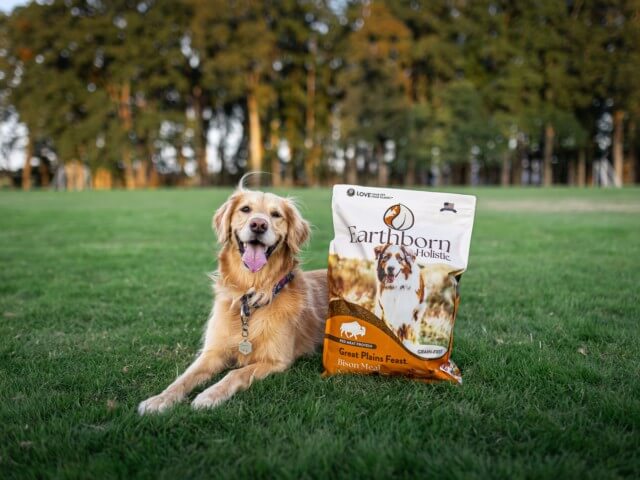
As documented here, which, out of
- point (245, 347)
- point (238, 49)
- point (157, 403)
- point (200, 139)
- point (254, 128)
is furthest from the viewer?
point (200, 139)

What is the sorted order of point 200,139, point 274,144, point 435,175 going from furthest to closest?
1. point 435,175
2. point 274,144
3. point 200,139

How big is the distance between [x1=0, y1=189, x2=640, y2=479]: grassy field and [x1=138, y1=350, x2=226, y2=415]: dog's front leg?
0.44 ft

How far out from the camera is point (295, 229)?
3.57m

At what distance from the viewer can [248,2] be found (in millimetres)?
35594

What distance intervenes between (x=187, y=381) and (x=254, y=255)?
3.10ft

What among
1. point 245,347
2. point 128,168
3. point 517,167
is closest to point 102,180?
point 128,168

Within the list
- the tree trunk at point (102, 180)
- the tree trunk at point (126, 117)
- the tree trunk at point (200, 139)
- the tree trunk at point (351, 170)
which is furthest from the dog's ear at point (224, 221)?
the tree trunk at point (102, 180)

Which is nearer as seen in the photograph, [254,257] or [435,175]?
[254,257]

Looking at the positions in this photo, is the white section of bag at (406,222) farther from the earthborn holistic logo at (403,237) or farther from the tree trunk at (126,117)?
the tree trunk at (126,117)

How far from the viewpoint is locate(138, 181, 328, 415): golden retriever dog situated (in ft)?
10.2

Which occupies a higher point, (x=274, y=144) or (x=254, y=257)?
(x=274, y=144)

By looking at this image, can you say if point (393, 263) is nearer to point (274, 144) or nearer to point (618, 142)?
point (274, 144)

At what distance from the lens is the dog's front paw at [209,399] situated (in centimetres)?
254

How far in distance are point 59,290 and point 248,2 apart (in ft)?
117
